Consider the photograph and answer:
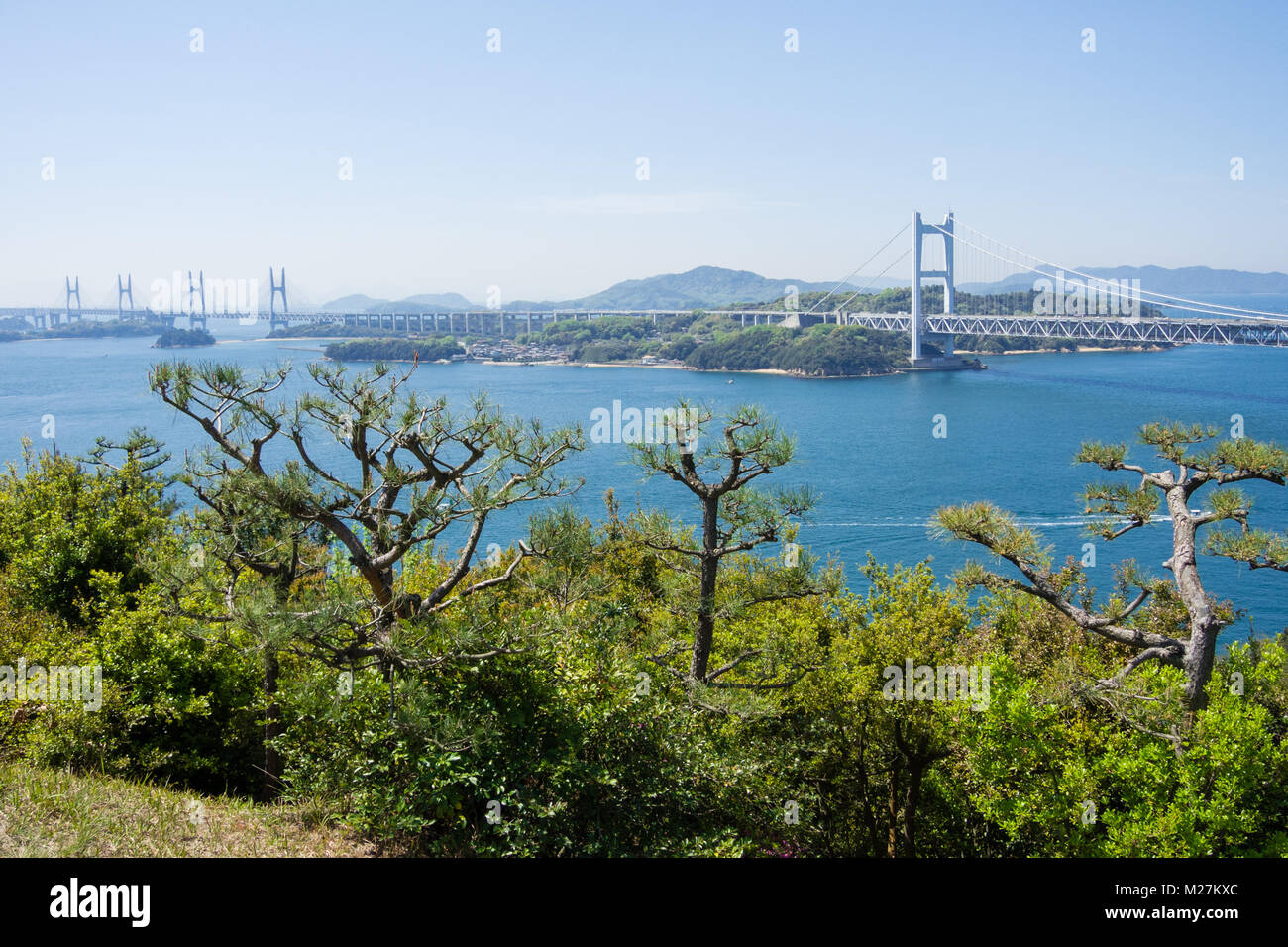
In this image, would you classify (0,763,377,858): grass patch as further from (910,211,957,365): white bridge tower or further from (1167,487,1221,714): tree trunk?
(910,211,957,365): white bridge tower

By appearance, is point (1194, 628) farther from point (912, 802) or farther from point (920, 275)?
point (920, 275)

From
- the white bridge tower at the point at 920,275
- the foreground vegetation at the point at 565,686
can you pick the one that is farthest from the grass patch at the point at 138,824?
the white bridge tower at the point at 920,275

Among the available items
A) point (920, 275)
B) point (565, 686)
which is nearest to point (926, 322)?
point (920, 275)

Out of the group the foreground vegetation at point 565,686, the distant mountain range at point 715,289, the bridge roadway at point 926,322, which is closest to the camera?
the foreground vegetation at point 565,686

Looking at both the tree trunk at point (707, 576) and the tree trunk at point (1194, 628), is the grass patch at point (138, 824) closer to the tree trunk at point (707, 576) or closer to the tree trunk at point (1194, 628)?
the tree trunk at point (707, 576)
